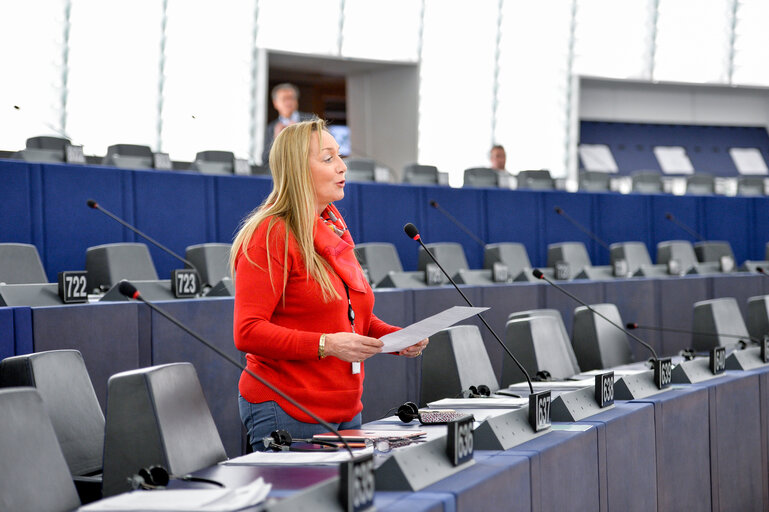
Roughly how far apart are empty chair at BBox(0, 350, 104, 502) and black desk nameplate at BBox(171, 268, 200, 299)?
5.88 ft

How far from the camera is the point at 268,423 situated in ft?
6.64

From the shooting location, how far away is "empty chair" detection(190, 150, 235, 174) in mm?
6445

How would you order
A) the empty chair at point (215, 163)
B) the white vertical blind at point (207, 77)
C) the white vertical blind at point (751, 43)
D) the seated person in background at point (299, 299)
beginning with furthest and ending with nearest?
the white vertical blind at point (751, 43)
the white vertical blind at point (207, 77)
the empty chair at point (215, 163)
the seated person in background at point (299, 299)

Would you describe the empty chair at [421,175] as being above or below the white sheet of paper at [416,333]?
above

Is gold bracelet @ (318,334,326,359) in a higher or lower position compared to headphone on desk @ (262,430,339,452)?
higher

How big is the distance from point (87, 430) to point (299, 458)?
70 centimetres

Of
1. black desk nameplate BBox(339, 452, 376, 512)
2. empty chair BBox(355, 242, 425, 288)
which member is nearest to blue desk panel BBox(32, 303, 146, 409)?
black desk nameplate BBox(339, 452, 376, 512)

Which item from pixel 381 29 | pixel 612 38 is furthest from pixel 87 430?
pixel 612 38

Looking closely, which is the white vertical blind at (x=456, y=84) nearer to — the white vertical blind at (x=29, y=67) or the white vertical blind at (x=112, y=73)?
the white vertical blind at (x=112, y=73)

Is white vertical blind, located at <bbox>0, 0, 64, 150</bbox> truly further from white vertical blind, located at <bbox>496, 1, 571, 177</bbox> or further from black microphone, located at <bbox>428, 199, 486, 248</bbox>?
white vertical blind, located at <bbox>496, 1, 571, 177</bbox>

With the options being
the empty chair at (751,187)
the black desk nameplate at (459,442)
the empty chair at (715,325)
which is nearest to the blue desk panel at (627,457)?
the black desk nameplate at (459,442)

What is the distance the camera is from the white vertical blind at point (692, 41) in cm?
1356

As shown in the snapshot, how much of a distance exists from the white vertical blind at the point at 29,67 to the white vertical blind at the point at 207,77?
1.19m

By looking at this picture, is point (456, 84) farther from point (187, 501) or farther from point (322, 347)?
point (187, 501)
